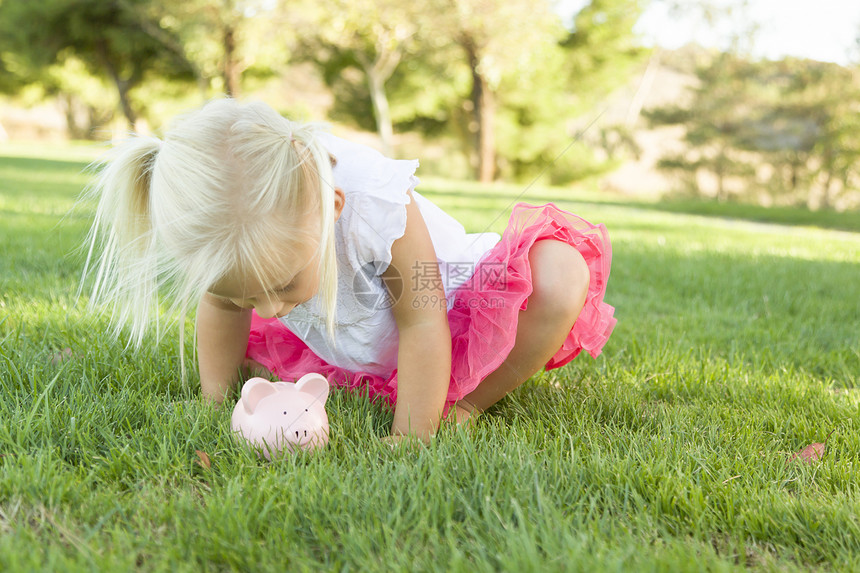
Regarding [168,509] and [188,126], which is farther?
[188,126]

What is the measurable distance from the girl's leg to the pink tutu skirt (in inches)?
1.4

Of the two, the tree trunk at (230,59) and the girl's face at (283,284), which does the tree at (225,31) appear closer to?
the tree trunk at (230,59)

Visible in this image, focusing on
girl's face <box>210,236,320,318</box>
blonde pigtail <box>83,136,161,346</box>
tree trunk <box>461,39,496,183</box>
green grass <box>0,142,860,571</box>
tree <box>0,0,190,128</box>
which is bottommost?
green grass <box>0,142,860,571</box>

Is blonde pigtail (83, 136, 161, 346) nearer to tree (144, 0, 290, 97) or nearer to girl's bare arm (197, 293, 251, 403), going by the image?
girl's bare arm (197, 293, 251, 403)

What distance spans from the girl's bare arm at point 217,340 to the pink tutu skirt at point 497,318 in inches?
7.2

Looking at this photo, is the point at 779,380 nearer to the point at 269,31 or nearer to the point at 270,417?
the point at 270,417

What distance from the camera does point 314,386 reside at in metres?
1.60

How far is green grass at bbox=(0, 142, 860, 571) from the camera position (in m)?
1.10

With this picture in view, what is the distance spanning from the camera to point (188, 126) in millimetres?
1382

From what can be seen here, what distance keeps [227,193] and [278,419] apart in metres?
0.50

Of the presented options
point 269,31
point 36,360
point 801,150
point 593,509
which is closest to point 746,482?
point 593,509

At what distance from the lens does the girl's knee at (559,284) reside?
167 centimetres

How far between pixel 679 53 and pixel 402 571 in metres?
19.1

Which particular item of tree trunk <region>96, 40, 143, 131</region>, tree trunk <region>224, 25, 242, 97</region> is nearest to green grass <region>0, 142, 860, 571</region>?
tree trunk <region>224, 25, 242, 97</region>
